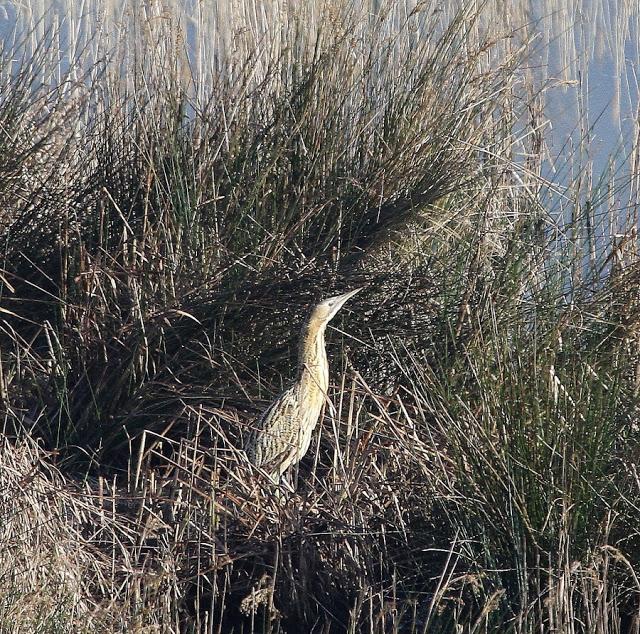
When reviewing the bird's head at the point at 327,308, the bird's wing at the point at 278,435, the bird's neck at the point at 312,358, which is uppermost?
the bird's head at the point at 327,308

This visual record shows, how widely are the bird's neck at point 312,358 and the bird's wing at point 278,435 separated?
0.20 ft

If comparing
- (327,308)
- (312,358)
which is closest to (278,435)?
(312,358)

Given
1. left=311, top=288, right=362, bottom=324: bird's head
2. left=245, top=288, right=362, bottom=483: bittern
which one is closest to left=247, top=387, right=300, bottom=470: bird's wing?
left=245, top=288, right=362, bottom=483: bittern

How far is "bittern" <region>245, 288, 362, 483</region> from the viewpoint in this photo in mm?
3822

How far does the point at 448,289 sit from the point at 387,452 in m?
0.65

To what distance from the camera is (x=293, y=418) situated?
12.5 feet

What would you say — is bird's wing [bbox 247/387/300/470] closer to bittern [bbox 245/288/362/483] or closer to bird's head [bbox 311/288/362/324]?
bittern [bbox 245/288/362/483]

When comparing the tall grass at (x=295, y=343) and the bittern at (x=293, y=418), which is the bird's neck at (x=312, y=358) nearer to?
the bittern at (x=293, y=418)

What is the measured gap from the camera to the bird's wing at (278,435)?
12.5ft

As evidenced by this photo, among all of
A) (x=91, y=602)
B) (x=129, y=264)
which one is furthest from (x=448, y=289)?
(x=91, y=602)

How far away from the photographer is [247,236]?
14.6ft

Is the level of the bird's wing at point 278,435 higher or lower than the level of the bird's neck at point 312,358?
lower

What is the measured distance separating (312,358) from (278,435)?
0.27 m

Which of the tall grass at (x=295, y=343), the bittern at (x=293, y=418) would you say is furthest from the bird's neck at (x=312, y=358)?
the tall grass at (x=295, y=343)
